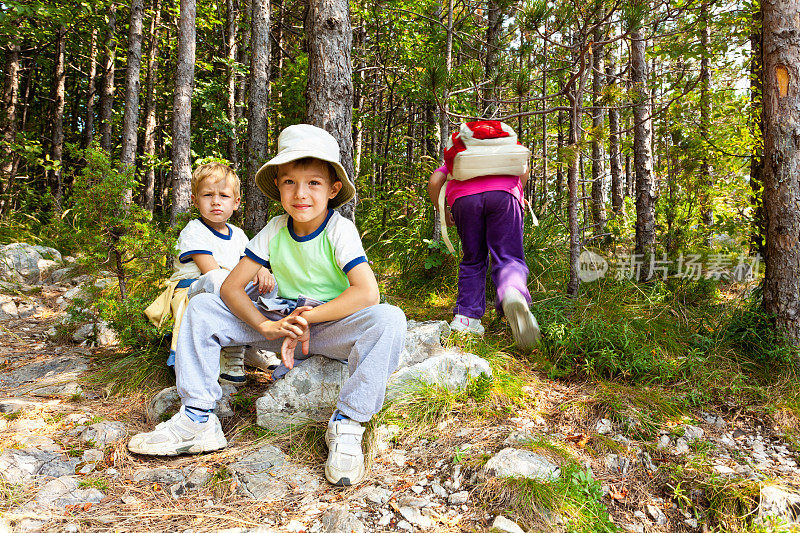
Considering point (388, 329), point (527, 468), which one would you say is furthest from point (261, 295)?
point (527, 468)

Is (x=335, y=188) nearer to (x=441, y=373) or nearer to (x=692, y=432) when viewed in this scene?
(x=441, y=373)

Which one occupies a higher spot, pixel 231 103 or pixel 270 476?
pixel 231 103

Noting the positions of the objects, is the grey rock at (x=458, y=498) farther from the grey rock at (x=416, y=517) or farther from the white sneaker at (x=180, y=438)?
the white sneaker at (x=180, y=438)

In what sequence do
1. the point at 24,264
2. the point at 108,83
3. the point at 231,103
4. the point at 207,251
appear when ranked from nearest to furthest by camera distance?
the point at 207,251 < the point at 24,264 < the point at 231,103 < the point at 108,83

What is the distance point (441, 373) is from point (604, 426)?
0.97m

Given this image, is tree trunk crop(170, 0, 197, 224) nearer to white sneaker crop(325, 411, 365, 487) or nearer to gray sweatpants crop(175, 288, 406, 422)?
gray sweatpants crop(175, 288, 406, 422)

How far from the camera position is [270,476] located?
2113 mm

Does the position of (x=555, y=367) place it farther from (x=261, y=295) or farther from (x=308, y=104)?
(x=308, y=104)

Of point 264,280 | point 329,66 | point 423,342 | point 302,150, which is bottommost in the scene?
point 423,342

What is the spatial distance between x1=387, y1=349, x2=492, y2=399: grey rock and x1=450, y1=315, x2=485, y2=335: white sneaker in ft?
1.92

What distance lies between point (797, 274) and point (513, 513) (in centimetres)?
279

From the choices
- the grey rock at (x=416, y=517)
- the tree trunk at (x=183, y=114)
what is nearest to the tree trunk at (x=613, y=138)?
the grey rock at (x=416, y=517)

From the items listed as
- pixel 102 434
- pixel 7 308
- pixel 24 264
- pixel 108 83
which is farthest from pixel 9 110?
pixel 102 434

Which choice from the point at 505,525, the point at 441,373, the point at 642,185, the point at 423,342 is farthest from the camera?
the point at 642,185
